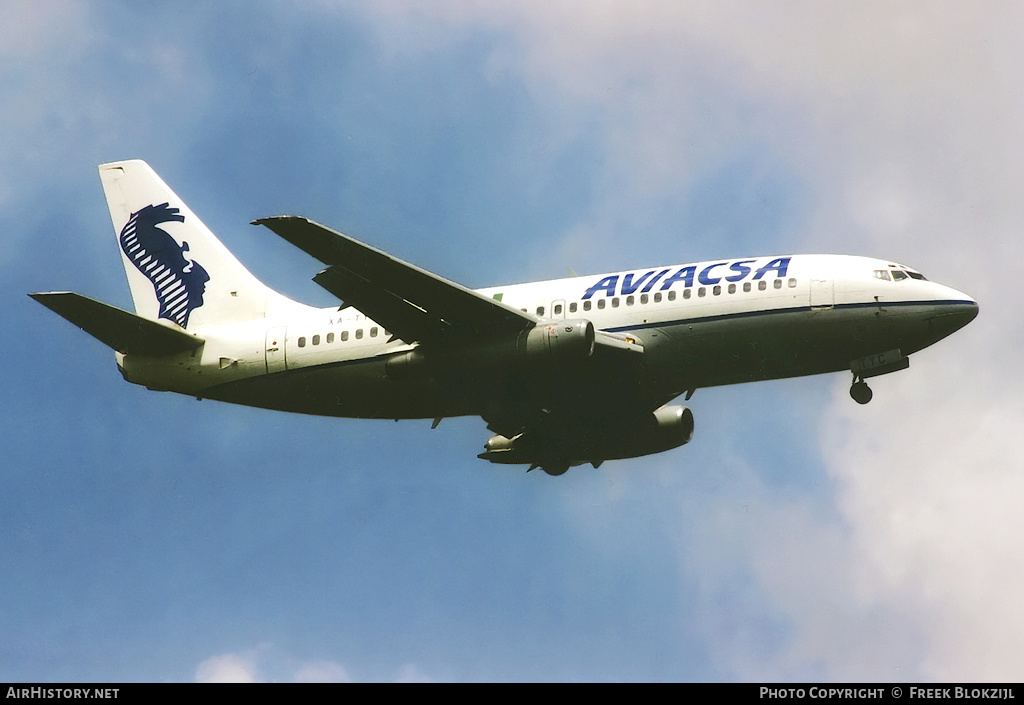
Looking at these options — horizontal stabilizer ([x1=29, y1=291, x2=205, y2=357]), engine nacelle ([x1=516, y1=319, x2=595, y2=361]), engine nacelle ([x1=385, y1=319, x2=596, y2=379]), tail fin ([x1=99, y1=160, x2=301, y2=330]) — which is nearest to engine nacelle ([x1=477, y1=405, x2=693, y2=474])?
engine nacelle ([x1=385, y1=319, x2=596, y2=379])

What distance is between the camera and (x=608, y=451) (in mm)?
48188

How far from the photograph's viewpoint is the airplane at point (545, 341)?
41.1 m

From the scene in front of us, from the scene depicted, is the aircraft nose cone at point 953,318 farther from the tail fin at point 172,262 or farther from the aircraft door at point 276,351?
the tail fin at point 172,262

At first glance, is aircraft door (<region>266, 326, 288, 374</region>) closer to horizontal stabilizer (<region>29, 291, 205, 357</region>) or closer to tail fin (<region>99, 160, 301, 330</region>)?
tail fin (<region>99, 160, 301, 330</region>)

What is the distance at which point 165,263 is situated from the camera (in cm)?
5103

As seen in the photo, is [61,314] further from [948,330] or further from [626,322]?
[948,330]

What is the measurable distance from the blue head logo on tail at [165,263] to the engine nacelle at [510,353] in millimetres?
10860

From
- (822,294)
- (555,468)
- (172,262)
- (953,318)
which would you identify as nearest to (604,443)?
(555,468)

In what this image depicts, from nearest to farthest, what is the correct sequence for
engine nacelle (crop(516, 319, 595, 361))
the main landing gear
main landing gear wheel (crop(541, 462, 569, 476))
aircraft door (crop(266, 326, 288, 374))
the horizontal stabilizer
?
engine nacelle (crop(516, 319, 595, 361)), the main landing gear, the horizontal stabilizer, aircraft door (crop(266, 326, 288, 374)), main landing gear wheel (crop(541, 462, 569, 476))

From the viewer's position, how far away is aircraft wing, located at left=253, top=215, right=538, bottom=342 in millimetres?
39438

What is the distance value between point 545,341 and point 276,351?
10.4 meters

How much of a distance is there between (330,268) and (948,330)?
61.8ft
